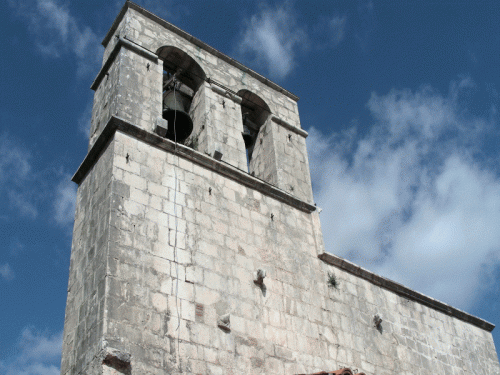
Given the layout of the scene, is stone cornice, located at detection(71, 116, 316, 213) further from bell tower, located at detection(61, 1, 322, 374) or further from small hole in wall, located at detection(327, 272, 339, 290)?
small hole in wall, located at detection(327, 272, 339, 290)

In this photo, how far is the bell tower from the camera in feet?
26.9

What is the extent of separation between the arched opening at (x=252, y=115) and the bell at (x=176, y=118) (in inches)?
60.8

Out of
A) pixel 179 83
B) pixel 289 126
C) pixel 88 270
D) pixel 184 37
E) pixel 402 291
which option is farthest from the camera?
pixel 289 126

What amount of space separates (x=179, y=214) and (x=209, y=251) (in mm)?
679

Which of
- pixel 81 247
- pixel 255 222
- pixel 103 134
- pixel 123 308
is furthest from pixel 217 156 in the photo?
pixel 123 308

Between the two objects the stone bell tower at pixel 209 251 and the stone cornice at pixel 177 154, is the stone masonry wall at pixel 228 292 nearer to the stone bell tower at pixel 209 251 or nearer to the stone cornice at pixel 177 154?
the stone bell tower at pixel 209 251

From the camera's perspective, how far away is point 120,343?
25.3ft

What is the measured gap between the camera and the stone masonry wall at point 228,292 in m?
8.26

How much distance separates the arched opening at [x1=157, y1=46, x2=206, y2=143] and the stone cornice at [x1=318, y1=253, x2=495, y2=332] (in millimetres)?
3326

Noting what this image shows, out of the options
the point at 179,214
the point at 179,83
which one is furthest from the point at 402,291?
the point at 179,83

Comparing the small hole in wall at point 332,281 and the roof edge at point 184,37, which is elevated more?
the roof edge at point 184,37

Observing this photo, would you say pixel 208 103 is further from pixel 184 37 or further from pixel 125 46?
pixel 125 46

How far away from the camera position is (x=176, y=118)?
1165 centimetres

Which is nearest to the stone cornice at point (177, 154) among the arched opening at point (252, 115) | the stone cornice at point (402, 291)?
the stone cornice at point (402, 291)
